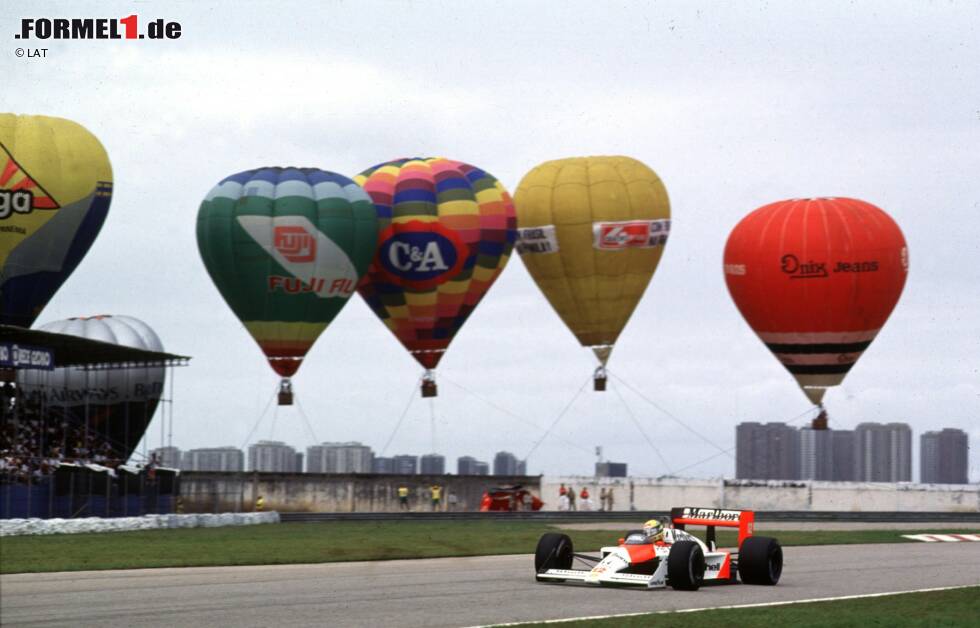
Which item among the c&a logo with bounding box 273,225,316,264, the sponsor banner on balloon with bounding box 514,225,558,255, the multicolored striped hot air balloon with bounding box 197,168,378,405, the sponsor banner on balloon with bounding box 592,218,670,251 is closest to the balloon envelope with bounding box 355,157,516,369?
the sponsor banner on balloon with bounding box 514,225,558,255

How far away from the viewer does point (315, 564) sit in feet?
104

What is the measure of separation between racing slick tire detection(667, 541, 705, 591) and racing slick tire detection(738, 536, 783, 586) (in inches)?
67.4

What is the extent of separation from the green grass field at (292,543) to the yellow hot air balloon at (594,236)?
17.0 m

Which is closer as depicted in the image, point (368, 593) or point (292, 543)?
point (368, 593)

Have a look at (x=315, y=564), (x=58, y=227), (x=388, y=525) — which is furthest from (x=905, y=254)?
(x=315, y=564)

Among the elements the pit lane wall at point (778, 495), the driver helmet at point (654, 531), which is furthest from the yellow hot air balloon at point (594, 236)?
the driver helmet at point (654, 531)

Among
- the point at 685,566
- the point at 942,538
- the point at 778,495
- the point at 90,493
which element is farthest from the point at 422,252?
the point at 685,566

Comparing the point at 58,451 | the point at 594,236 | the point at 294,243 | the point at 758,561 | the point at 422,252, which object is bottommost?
the point at 758,561

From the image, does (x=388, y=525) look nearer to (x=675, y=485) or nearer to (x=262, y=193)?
(x=262, y=193)

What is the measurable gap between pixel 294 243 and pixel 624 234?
15.9 m

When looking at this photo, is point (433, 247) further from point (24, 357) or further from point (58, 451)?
point (24, 357)

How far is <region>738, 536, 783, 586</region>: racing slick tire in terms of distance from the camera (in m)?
27.6

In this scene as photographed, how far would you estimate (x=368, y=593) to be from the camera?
24.4m

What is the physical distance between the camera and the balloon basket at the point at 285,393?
61781mm
